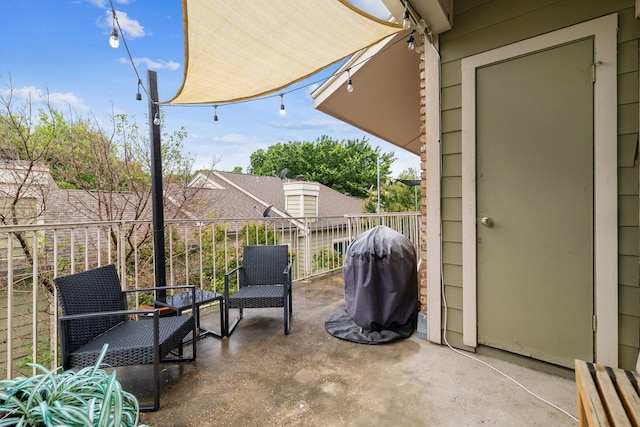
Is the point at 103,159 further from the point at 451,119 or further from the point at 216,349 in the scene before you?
the point at 451,119

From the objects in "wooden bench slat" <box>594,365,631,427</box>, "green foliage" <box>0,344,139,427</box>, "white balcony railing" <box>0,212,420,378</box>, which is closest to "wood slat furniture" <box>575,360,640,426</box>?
"wooden bench slat" <box>594,365,631,427</box>

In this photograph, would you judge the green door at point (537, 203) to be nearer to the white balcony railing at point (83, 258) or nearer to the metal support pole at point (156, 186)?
the white balcony railing at point (83, 258)

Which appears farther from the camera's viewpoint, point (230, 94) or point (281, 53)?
point (230, 94)

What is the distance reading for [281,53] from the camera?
2.59 m

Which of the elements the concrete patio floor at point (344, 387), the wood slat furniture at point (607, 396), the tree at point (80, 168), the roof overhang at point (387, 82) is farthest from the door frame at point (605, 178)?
the tree at point (80, 168)

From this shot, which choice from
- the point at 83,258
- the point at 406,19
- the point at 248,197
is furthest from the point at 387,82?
the point at 248,197

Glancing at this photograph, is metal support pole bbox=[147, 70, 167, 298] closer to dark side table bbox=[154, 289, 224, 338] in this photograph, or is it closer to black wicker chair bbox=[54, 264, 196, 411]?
dark side table bbox=[154, 289, 224, 338]

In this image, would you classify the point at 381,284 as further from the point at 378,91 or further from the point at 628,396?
the point at 378,91

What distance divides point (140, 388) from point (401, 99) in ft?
14.6

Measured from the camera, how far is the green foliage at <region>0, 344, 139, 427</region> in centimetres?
107

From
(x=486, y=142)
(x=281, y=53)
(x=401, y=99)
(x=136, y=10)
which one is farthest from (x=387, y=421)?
(x=136, y=10)

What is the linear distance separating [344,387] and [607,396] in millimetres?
1383

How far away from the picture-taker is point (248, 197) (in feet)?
39.8

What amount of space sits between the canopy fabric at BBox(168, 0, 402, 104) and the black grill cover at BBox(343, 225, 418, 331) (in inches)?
70.4
